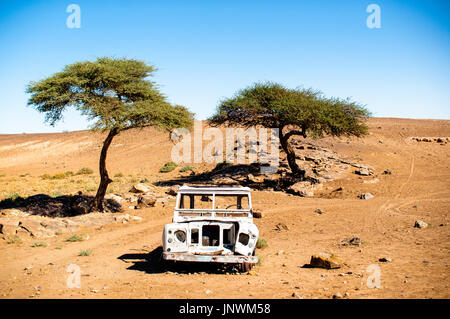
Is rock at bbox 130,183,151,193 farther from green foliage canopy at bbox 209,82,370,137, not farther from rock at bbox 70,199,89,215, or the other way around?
green foliage canopy at bbox 209,82,370,137

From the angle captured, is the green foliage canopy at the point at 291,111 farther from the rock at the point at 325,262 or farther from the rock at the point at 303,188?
the rock at the point at 325,262

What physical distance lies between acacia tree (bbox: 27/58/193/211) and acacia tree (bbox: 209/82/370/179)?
760 centimetres

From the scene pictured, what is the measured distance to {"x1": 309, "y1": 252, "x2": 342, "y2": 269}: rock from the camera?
847 cm

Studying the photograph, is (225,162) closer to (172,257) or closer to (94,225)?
(94,225)

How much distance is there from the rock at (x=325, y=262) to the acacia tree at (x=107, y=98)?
10432 mm

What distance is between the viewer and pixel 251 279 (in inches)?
310

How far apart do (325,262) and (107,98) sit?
42.6ft

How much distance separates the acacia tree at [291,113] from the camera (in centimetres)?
2264

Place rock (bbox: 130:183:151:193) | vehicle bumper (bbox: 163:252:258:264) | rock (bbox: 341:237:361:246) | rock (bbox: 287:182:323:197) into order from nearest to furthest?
vehicle bumper (bbox: 163:252:258:264), rock (bbox: 341:237:361:246), rock (bbox: 287:182:323:197), rock (bbox: 130:183:151:193)

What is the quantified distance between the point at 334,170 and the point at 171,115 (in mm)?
13786

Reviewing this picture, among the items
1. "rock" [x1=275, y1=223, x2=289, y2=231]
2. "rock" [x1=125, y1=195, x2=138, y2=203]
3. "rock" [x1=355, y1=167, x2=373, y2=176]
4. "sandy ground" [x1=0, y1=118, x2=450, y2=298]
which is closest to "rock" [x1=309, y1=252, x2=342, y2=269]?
"sandy ground" [x1=0, y1=118, x2=450, y2=298]

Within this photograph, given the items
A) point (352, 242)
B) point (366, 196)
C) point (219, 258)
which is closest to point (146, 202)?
point (352, 242)

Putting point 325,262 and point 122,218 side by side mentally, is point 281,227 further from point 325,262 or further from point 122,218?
point 122,218

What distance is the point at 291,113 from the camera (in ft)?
74.1
